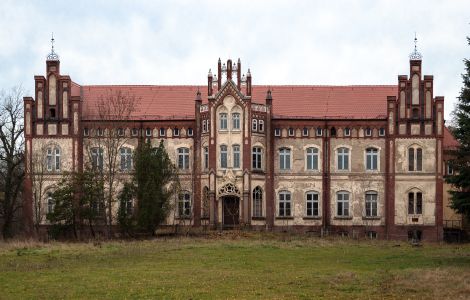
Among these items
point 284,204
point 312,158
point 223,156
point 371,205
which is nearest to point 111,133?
point 223,156

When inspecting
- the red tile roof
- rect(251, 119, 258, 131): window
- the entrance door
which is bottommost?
the entrance door

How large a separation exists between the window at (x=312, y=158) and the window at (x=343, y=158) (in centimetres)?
164

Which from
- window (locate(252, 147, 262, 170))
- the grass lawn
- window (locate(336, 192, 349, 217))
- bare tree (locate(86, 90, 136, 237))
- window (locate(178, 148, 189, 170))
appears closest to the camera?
the grass lawn

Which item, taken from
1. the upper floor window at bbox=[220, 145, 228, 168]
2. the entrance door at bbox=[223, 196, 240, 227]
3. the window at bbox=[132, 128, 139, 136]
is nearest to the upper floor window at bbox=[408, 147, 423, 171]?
the entrance door at bbox=[223, 196, 240, 227]

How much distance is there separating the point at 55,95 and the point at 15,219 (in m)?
11.1

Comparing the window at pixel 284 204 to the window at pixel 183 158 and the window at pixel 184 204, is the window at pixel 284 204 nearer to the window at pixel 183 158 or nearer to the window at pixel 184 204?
the window at pixel 184 204

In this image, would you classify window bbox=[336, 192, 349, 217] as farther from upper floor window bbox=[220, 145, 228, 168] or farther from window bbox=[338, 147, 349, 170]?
upper floor window bbox=[220, 145, 228, 168]

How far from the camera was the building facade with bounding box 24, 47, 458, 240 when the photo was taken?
193 feet

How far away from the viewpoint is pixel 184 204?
6084 centimetres

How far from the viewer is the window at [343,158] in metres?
60.6

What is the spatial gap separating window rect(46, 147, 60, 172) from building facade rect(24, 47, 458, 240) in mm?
99

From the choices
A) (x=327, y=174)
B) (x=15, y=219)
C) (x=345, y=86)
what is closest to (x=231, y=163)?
(x=327, y=174)

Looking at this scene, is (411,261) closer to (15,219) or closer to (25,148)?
(25,148)

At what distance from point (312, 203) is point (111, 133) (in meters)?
15.1
